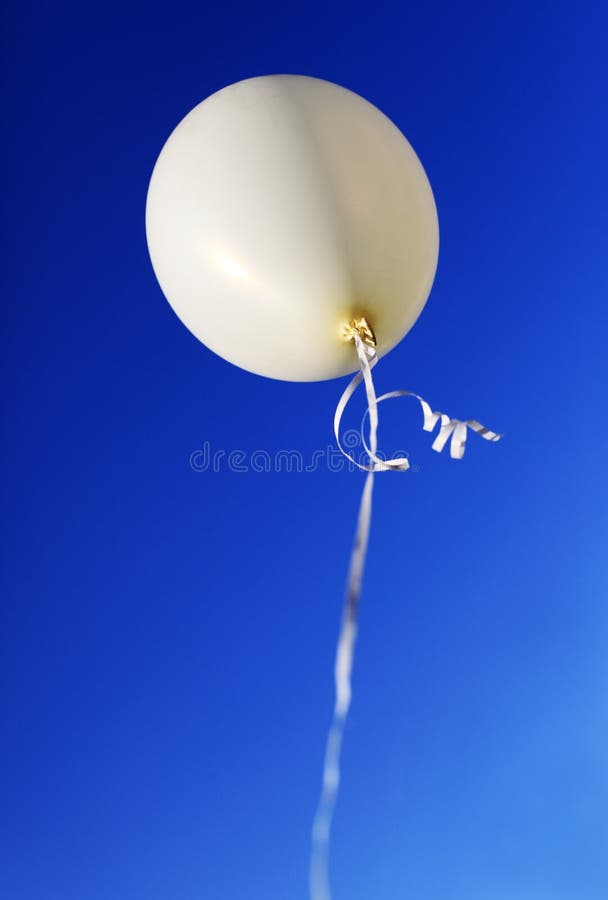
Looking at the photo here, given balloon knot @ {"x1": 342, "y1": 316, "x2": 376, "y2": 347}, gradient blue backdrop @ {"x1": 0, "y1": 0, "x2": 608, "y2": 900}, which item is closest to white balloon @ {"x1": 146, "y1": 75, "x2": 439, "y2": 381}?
balloon knot @ {"x1": 342, "y1": 316, "x2": 376, "y2": 347}

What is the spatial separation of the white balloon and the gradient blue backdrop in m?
0.72

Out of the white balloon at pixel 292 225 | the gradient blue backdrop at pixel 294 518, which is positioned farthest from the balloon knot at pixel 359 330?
the gradient blue backdrop at pixel 294 518

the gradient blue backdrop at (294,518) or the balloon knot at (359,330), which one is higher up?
the gradient blue backdrop at (294,518)

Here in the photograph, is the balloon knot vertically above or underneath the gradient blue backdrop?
underneath

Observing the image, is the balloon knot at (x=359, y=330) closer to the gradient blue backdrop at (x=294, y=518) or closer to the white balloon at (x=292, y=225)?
the white balloon at (x=292, y=225)

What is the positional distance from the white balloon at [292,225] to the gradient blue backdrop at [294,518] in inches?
28.4

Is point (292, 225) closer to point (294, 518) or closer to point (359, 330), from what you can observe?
point (359, 330)

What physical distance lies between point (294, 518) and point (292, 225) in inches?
33.0

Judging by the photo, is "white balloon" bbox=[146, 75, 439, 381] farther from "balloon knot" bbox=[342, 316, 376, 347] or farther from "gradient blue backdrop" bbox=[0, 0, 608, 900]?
"gradient blue backdrop" bbox=[0, 0, 608, 900]

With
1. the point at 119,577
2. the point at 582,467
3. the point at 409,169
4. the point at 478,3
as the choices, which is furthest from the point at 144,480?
the point at 478,3

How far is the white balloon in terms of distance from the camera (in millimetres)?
697

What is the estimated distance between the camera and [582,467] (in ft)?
4.99

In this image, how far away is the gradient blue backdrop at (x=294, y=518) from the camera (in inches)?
53.9

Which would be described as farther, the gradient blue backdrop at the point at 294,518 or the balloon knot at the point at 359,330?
the gradient blue backdrop at the point at 294,518
